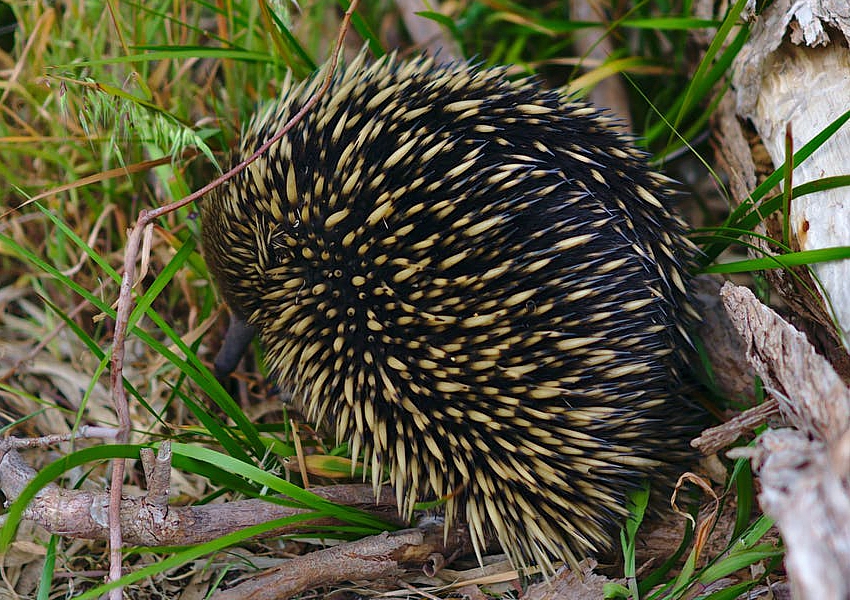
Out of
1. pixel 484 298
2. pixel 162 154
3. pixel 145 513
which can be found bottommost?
pixel 145 513

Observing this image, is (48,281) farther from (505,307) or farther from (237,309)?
(505,307)

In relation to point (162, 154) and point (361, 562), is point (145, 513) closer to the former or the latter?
point (361, 562)

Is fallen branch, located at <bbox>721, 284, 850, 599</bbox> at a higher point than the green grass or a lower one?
lower

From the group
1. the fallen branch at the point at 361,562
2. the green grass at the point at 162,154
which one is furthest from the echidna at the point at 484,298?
the green grass at the point at 162,154

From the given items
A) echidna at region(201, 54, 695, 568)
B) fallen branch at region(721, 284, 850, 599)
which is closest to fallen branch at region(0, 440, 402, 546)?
echidna at region(201, 54, 695, 568)

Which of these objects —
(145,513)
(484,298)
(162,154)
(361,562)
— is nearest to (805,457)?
(484,298)

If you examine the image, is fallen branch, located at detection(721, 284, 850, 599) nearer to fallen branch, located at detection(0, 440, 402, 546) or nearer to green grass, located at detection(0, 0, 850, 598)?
green grass, located at detection(0, 0, 850, 598)

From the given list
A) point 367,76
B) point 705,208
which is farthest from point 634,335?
point 705,208

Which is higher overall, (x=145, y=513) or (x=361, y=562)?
(x=145, y=513)
